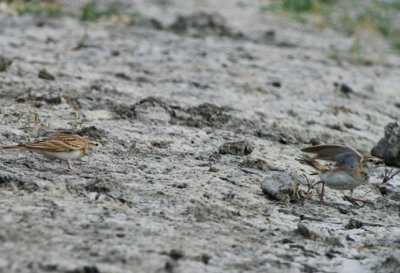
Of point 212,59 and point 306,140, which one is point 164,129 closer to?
point 306,140

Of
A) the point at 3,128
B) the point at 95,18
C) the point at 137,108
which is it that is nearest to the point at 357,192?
the point at 137,108

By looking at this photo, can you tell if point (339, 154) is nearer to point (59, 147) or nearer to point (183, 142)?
point (183, 142)

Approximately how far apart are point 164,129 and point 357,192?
1628 mm

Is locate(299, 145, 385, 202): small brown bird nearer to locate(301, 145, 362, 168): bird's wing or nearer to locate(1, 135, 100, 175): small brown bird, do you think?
locate(301, 145, 362, 168): bird's wing

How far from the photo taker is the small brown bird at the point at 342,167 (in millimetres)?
5520

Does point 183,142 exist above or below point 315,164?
below

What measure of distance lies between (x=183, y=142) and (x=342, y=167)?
4.69ft

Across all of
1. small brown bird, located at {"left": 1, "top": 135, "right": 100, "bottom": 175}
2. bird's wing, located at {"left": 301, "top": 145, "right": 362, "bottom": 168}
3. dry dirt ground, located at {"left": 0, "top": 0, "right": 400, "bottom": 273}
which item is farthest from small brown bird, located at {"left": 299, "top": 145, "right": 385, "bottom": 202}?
small brown bird, located at {"left": 1, "top": 135, "right": 100, "bottom": 175}

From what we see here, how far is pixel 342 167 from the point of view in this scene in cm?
555

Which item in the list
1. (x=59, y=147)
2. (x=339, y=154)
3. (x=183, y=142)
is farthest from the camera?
(x=183, y=142)

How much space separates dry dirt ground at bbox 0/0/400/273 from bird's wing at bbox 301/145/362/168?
0.89 ft

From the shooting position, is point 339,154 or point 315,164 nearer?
point 315,164

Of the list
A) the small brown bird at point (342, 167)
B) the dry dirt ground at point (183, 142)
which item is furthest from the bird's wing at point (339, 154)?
the dry dirt ground at point (183, 142)

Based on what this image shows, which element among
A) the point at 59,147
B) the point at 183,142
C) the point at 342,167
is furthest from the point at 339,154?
the point at 59,147
